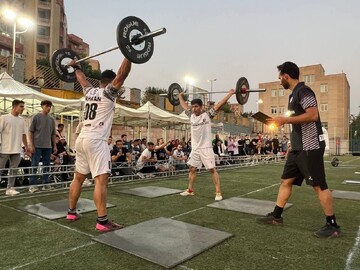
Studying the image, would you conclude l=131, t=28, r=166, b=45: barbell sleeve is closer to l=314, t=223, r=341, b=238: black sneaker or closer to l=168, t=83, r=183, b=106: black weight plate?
l=314, t=223, r=341, b=238: black sneaker

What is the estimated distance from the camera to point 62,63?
5102 mm

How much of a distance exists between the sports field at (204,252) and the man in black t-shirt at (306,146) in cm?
41

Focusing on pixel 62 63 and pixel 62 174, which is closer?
pixel 62 63

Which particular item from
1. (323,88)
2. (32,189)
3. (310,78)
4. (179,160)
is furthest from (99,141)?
(310,78)

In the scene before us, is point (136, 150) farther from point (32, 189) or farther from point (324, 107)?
point (324, 107)

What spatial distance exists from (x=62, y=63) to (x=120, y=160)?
4175 millimetres

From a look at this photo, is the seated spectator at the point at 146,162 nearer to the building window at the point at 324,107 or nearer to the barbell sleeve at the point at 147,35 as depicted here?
the barbell sleeve at the point at 147,35

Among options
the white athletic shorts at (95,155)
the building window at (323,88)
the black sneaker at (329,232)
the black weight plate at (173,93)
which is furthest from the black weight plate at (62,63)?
the building window at (323,88)

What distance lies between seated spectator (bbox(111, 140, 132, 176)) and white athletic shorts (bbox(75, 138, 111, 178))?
14.6ft

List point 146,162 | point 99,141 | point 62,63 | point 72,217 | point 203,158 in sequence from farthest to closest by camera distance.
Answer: point 146,162, point 203,158, point 62,63, point 72,217, point 99,141

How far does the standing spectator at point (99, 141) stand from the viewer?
3.28m

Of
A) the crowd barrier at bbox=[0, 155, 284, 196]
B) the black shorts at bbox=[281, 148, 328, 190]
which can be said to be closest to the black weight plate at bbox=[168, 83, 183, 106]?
the crowd barrier at bbox=[0, 155, 284, 196]

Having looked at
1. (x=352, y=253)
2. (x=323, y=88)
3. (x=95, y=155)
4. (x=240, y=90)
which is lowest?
(x=352, y=253)

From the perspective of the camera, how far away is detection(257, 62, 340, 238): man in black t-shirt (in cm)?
311
